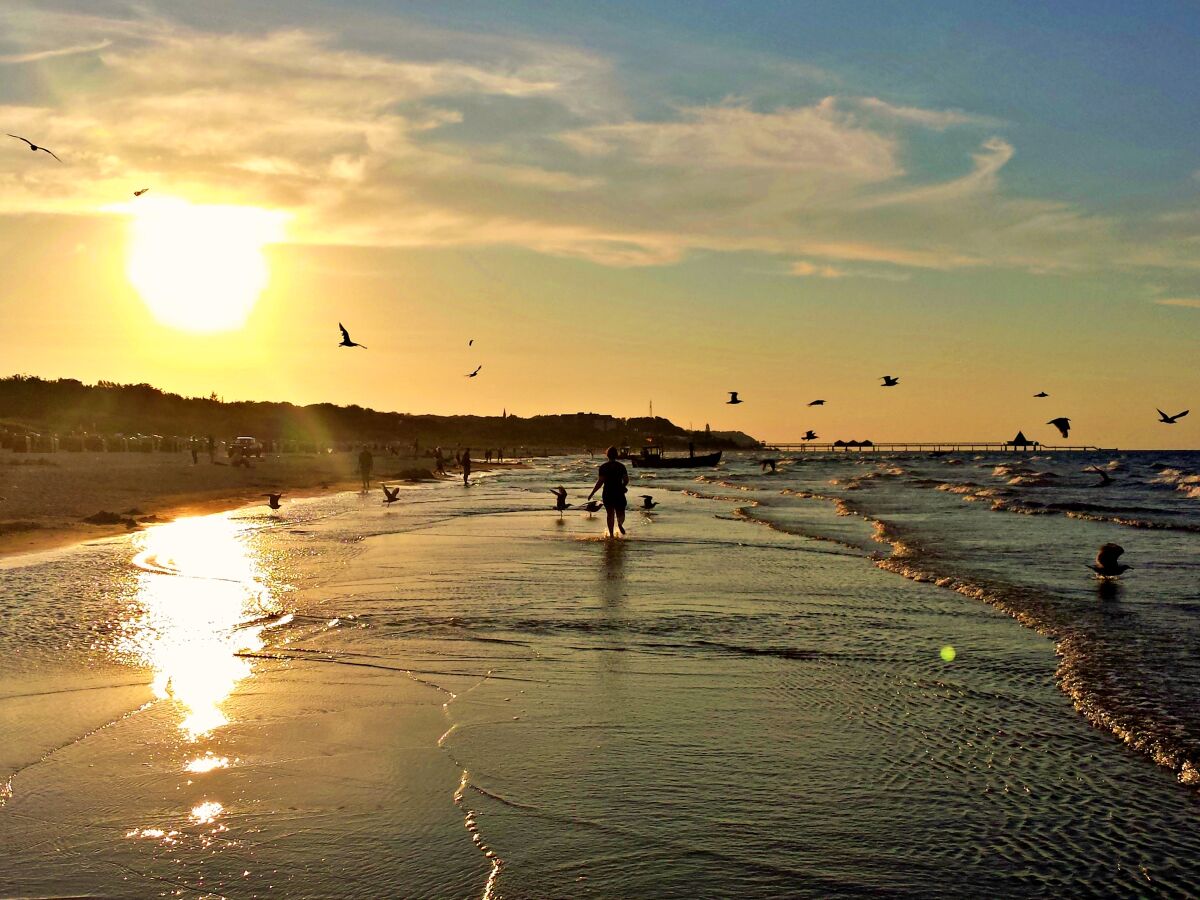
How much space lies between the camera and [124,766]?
6043mm

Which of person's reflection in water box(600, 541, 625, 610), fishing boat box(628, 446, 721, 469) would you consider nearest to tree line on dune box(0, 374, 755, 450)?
fishing boat box(628, 446, 721, 469)

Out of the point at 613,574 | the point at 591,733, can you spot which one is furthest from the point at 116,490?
the point at 591,733

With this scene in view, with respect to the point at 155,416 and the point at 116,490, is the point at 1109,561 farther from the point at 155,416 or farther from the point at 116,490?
the point at 155,416

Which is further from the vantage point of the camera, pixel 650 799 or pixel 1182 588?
pixel 1182 588

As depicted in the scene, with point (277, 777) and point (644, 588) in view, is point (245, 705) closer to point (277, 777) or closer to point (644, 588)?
point (277, 777)

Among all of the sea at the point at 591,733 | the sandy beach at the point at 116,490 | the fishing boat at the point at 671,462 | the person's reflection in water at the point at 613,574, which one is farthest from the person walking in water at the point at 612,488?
the fishing boat at the point at 671,462

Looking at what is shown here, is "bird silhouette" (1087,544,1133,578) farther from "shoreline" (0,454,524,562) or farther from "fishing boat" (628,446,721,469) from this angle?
"fishing boat" (628,446,721,469)

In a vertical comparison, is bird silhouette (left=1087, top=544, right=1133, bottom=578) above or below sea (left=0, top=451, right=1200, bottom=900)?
above

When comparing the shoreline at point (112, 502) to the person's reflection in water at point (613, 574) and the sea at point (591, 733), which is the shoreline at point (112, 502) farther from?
the person's reflection in water at point (613, 574)

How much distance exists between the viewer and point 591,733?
686 centimetres

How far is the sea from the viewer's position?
4793 mm

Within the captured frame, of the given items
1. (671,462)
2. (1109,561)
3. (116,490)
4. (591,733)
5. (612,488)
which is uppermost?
(612,488)

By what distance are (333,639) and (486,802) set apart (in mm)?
5008

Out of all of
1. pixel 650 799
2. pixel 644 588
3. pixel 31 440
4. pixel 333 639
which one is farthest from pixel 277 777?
pixel 31 440
